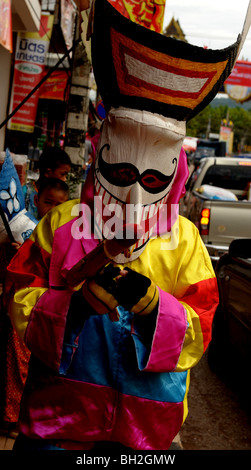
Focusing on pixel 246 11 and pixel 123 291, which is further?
pixel 246 11

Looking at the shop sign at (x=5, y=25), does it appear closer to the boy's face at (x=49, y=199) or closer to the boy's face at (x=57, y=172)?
the boy's face at (x=57, y=172)

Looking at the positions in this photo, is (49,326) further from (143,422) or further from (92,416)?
(143,422)

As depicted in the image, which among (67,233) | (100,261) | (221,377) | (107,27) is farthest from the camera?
(221,377)

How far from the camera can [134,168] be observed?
2.04 meters

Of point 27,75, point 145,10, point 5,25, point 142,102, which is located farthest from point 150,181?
point 27,75

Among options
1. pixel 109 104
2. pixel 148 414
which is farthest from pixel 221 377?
pixel 109 104

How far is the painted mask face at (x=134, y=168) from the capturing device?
79.4 inches

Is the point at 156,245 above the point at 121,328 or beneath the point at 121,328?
above

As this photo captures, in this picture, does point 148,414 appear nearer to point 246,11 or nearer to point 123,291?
point 123,291

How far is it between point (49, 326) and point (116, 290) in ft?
1.04

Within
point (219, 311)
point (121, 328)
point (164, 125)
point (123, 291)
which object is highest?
point (164, 125)

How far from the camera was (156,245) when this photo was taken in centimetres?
212

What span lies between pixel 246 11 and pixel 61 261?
119cm

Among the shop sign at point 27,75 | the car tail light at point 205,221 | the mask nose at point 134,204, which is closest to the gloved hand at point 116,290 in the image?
the mask nose at point 134,204
